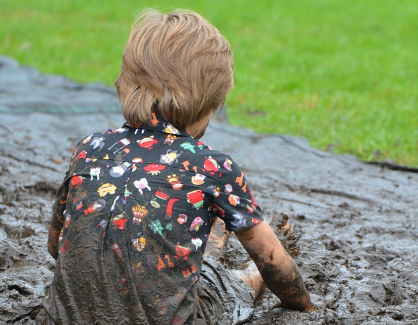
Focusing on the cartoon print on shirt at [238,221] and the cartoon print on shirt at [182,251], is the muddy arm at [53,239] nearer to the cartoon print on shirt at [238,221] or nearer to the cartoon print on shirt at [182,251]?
the cartoon print on shirt at [182,251]


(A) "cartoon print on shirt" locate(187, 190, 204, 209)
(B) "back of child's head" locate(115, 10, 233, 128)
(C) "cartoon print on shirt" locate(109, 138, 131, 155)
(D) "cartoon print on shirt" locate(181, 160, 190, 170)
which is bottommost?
(A) "cartoon print on shirt" locate(187, 190, 204, 209)

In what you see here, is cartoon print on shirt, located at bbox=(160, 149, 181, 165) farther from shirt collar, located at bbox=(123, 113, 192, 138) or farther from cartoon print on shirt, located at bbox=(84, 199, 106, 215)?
cartoon print on shirt, located at bbox=(84, 199, 106, 215)

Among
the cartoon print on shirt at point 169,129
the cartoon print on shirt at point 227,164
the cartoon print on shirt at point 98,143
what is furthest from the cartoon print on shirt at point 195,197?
the cartoon print on shirt at point 98,143

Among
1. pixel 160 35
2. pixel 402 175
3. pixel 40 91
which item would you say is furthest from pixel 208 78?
pixel 40 91

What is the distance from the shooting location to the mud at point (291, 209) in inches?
103

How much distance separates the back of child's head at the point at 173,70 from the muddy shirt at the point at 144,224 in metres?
0.07

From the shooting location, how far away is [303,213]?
374 centimetres

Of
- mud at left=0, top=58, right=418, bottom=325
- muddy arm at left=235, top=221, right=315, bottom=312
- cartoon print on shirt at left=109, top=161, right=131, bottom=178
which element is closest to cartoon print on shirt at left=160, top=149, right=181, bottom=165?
cartoon print on shirt at left=109, top=161, right=131, bottom=178

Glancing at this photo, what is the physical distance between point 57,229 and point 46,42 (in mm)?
7354

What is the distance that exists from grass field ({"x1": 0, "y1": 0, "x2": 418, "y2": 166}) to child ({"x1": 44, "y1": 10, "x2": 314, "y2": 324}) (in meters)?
2.15

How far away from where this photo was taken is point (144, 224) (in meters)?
1.92

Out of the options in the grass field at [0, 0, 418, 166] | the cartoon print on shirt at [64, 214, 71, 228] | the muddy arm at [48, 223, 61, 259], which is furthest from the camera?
the grass field at [0, 0, 418, 166]

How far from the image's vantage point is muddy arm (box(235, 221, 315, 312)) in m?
2.04

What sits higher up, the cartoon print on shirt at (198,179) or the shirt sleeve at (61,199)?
the cartoon print on shirt at (198,179)
